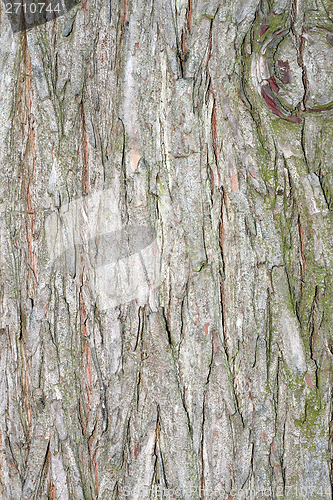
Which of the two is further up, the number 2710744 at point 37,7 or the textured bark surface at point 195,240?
the number 2710744 at point 37,7

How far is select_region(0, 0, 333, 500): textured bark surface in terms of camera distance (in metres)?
1.28

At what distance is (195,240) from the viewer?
1281 mm

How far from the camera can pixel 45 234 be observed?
4.39ft

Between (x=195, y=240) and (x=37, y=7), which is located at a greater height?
(x=37, y=7)

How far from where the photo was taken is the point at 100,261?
1.30 metres

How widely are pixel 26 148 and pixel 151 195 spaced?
0.49 meters

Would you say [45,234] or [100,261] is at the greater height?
[45,234]

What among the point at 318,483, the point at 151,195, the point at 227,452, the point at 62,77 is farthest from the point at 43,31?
the point at 318,483

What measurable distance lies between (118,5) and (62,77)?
31cm

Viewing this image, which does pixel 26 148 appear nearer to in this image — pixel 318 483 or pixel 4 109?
pixel 4 109

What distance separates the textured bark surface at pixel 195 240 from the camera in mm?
1283

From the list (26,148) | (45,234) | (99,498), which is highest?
(26,148)

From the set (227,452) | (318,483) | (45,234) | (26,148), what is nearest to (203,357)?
(227,452)

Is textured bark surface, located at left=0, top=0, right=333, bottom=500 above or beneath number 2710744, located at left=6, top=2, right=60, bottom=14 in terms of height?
beneath
